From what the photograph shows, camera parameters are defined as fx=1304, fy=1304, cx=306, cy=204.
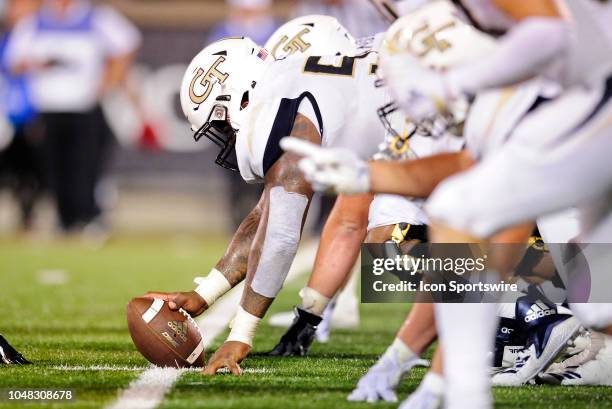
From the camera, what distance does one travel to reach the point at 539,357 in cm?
419

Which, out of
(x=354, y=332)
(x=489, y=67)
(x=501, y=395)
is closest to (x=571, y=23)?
(x=489, y=67)

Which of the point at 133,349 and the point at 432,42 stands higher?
the point at 432,42

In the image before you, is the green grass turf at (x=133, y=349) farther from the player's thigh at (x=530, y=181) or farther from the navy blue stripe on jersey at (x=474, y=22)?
the navy blue stripe on jersey at (x=474, y=22)

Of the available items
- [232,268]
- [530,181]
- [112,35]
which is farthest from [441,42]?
[112,35]

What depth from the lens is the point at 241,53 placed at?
4.61 m

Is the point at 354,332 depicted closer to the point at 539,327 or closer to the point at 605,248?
the point at 539,327

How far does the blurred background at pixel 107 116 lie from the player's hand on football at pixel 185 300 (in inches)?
217

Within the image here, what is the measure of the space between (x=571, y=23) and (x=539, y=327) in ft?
4.72

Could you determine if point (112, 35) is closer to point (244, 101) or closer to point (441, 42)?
point (244, 101)

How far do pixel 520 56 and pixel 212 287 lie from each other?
1987 mm

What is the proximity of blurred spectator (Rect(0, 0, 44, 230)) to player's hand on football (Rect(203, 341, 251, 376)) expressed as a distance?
28.1ft

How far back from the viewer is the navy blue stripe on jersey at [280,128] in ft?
14.2

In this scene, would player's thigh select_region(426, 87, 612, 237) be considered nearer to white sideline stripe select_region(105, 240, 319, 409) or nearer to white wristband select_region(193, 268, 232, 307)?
white sideline stripe select_region(105, 240, 319, 409)

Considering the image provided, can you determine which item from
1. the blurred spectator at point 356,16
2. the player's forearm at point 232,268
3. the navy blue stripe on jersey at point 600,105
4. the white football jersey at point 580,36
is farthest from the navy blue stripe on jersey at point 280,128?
the blurred spectator at point 356,16
